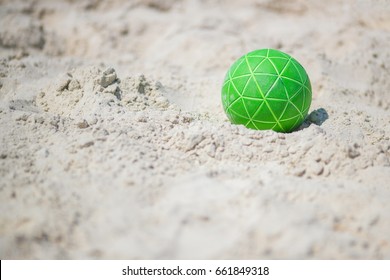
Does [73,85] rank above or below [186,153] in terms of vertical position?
above

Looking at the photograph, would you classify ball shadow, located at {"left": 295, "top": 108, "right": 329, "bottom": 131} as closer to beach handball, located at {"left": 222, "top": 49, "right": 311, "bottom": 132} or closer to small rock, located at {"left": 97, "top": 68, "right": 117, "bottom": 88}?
beach handball, located at {"left": 222, "top": 49, "right": 311, "bottom": 132}

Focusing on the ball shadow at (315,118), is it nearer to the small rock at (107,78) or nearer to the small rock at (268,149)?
the small rock at (268,149)

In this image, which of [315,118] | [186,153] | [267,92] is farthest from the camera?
[315,118]

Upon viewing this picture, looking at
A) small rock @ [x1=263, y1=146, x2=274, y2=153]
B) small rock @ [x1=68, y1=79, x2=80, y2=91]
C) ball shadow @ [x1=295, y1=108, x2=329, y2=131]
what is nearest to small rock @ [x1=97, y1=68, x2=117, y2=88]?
small rock @ [x1=68, y1=79, x2=80, y2=91]

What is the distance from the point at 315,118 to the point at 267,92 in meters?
0.83

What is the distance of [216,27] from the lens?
5426 millimetres

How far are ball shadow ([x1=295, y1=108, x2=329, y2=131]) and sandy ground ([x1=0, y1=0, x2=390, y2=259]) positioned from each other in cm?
3

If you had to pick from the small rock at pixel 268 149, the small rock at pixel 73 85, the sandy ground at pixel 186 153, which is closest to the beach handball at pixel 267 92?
the sandy ground at pixel 186 153

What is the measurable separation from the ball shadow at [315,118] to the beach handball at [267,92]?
30 cm

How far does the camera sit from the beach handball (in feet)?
10.2

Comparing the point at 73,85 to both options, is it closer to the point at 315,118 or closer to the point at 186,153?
the point at 186,153

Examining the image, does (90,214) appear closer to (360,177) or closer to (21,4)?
(360,177)

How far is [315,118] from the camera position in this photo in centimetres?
368

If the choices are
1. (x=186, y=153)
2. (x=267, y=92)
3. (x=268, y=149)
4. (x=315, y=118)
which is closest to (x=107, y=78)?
(x=186, y=153)
